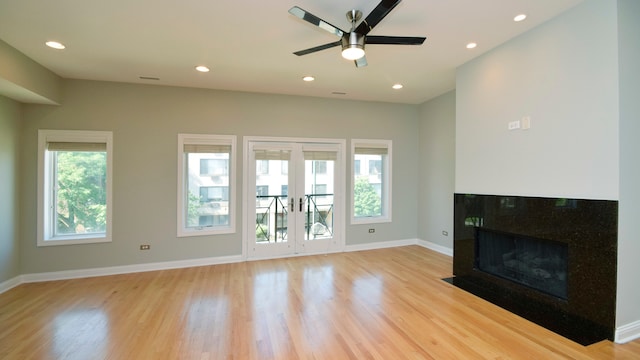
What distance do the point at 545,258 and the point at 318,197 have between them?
3379mm

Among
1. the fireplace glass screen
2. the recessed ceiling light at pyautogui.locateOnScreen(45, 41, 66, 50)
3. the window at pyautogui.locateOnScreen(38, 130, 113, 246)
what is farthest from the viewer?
the window at pyautogui.locateOnScreen(38, 130, 113, 246)

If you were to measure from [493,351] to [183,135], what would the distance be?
15.5ft

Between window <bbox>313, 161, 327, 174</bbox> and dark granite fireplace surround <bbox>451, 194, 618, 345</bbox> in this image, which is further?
window <bbox>313, 161, 327, 174</bbox>

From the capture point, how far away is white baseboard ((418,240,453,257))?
16.6 feet

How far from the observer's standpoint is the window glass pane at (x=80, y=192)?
4.14 meters

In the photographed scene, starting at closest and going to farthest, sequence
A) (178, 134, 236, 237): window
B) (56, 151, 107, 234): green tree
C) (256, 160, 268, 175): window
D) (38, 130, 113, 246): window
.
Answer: (38, 130, 113, 246): window → (56, 151, 107, 234): green tree → (178, 134, 236, 237): window → (256, 160, 268, 175): window

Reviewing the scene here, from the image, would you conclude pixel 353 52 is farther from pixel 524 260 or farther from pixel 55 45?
pixel 55 45

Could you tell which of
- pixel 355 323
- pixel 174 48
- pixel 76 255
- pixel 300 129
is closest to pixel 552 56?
pixel 355 323

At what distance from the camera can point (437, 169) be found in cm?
538

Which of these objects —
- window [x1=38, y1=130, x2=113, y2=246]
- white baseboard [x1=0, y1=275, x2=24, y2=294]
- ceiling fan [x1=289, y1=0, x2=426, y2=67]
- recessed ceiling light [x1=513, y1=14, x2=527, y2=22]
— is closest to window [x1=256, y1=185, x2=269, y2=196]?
window [x1=38, y1=130, x2=113, y2=246]

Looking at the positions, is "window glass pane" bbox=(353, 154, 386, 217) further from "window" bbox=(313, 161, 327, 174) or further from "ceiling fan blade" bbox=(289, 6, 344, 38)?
"ceiling fan blade" bbox=(289, 6, 344, 38)

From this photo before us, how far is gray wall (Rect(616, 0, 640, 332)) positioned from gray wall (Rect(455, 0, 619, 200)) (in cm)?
8

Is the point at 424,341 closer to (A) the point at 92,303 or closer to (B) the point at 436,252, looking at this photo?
(B) the point at 436,252

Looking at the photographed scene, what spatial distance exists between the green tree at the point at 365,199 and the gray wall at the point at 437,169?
945 mm
